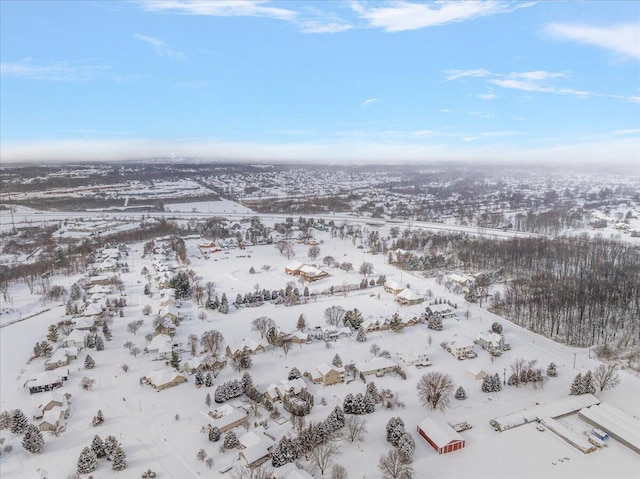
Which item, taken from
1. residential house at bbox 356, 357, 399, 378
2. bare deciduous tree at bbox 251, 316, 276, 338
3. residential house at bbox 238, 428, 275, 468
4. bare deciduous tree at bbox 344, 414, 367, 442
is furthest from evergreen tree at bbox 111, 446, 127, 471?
bare deciduous tree at bbox 251, 316, 276, 338

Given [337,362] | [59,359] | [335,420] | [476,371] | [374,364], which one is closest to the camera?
[335,420]

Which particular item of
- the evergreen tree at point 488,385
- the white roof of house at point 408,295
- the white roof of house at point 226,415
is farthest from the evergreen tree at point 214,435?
the white roof of house at point 408,295

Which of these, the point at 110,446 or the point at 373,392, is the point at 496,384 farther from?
the point at 110,446

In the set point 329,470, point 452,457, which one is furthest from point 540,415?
point 329,470

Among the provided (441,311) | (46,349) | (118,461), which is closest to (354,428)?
(118,461)

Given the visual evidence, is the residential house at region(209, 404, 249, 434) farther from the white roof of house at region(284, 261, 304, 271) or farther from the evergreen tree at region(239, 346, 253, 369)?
the white roof of house at region(284, 261, 304, 271)

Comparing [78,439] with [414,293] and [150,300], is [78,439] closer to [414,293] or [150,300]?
[150,300]

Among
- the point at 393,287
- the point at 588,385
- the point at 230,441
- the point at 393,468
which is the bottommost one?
the point at 230,441
